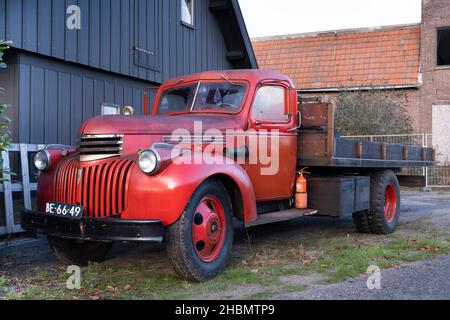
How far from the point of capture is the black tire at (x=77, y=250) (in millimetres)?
5672

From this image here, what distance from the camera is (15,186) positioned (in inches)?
281

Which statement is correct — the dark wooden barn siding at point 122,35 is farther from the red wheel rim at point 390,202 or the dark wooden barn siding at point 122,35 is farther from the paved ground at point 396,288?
the paved ground at point 396,288

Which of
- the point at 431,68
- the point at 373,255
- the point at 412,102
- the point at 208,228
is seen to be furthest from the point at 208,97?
the point at 431,68

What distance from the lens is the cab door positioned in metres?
6.19

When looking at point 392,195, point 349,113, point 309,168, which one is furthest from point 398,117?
point 309,168

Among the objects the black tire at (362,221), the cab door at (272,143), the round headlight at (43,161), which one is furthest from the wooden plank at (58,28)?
the black tire at (362,221)

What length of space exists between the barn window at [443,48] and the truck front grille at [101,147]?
61.2 feet

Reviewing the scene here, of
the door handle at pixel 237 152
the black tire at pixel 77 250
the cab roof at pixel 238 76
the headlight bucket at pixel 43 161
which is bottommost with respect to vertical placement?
the black tire at pixel 77 250

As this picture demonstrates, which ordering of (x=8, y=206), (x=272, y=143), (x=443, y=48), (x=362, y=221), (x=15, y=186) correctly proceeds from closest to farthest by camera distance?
(x=272, y=143) < (x=8, y=206) < (x=15, y=186) < (x=362, y=221) < (x=443, y=48)

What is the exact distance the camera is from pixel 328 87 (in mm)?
21781

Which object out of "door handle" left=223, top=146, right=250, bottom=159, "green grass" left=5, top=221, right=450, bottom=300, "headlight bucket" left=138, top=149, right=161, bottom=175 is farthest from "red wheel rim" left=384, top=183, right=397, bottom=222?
"headlight bucket" left=138, top=149, right=161, bottom=175

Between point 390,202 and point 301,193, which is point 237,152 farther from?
point 390,202

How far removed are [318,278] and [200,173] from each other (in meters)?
1.54

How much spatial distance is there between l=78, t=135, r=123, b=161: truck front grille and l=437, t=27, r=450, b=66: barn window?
1865 cm
